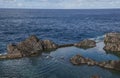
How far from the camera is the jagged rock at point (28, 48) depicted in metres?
66.9

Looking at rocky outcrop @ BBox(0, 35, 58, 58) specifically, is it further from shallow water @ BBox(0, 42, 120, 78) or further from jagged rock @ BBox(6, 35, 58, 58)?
shallow water @ BBox(0, 42, 120, 78)

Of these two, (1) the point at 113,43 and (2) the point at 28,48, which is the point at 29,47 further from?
(1) the point at 113,43

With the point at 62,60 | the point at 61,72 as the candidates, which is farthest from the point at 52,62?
the point at 61,72

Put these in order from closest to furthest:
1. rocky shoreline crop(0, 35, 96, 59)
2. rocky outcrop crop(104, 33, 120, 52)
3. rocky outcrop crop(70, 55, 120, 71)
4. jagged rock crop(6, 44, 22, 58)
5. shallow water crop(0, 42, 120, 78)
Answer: shallow water crop(0, 42, 120, 78) → rocky outcrop crop(70, 55, 120, 71) → jagged rock crop(6, 44, 22, 58) → rocky shoreline crop(0, 35, 96, 59) → rocky outcrop crop(104, 33, 120, 52)

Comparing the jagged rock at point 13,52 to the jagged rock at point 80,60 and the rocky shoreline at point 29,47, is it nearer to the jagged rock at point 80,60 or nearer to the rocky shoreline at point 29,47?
the rocky shoreline at point 29,47

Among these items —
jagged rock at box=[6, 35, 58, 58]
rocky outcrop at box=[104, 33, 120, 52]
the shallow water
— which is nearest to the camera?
the shallow water

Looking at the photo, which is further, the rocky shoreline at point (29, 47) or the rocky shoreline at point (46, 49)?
the rocky shoreline at point (29, 47)

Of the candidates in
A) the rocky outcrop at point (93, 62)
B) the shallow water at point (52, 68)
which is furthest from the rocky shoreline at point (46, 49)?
the shallow water at point (52, 68)

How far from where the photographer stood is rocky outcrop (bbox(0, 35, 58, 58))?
2628 inches

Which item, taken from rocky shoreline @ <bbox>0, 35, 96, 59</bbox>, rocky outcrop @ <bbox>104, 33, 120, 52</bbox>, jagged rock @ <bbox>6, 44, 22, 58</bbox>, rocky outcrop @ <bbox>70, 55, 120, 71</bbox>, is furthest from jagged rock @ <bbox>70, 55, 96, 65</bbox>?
rocky outcrop @ <bbox>104, 33, 120, 52</bbox>

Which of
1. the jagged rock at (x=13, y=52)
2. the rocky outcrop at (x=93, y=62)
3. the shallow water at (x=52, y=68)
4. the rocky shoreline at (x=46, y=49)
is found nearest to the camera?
the shallow water at (x=52, y=68)

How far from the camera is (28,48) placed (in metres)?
71.1

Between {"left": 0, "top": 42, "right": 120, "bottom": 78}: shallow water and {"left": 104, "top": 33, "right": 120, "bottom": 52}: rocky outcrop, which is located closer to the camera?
{"left": 0, "top": 42, "right": 120, "bottom": 78}: shallow water

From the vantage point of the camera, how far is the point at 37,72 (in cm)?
5297
